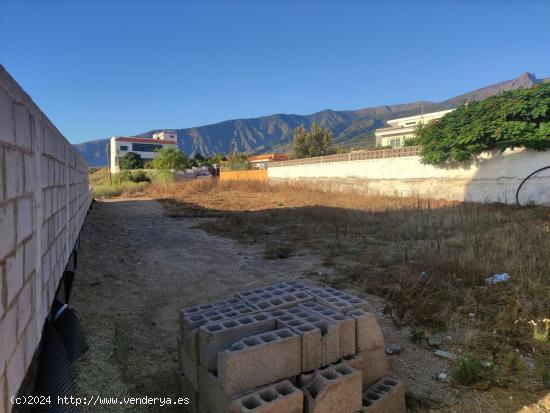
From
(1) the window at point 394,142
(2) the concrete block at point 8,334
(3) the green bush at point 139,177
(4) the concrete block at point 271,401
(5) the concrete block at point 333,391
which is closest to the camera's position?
(2) the concrete block at point 8,334

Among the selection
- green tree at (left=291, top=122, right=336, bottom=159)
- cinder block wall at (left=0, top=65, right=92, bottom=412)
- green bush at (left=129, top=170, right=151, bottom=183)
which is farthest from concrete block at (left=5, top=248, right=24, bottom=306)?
green tree at (left=291, top=122, right=336, bottom=159)

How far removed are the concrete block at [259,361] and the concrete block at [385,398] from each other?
0.45 m

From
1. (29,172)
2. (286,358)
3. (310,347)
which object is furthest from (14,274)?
(310,347)

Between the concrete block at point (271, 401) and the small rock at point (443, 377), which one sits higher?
the concrete block at point (271, 401)

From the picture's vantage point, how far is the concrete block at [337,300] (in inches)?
96.9

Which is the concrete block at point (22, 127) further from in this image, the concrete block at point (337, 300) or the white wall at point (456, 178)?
the white wall at point (456, 178)

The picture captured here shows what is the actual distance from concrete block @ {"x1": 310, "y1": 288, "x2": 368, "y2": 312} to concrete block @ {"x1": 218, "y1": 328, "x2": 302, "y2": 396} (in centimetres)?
53

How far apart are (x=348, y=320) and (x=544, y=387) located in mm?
1404

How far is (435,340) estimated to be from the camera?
3.15 meters

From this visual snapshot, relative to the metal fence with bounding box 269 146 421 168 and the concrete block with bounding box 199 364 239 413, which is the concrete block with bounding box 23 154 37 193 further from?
the metal fence with bounding box 269 146 421 168

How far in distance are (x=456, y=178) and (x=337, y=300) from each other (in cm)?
1157

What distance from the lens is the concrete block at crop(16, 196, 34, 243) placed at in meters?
1.73

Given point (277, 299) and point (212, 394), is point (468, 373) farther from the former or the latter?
point (212, 394)

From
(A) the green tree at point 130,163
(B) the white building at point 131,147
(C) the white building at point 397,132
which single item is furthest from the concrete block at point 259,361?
(B) the white building at point 131,147
